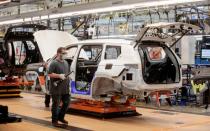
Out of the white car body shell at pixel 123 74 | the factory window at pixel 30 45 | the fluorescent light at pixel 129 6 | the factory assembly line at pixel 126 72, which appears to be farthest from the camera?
the factory window at pixel 30 45

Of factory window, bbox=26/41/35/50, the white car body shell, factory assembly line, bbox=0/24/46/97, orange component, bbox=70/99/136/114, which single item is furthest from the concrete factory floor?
factory window, bbox=26/41/35/50

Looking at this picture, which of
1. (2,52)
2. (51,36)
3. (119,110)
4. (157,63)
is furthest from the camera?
(2,52)

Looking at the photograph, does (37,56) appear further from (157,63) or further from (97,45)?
(157,63)

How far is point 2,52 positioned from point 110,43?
235 inches

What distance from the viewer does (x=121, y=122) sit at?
9.80m

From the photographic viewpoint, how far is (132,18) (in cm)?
1884

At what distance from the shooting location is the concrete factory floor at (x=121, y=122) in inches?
350

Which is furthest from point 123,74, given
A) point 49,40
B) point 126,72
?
point 49,40

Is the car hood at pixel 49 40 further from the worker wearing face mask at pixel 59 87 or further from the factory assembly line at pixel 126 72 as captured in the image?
the worker wearing face mask at pixel 59 87

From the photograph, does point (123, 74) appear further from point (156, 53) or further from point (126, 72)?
point (156, 53)

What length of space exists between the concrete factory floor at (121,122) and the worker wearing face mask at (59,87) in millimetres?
314

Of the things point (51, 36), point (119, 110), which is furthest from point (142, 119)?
point (51, 36)

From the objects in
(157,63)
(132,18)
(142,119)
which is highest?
(132,18)

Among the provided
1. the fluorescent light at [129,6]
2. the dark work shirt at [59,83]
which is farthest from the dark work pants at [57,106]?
the fluorescent light at [129,6]
